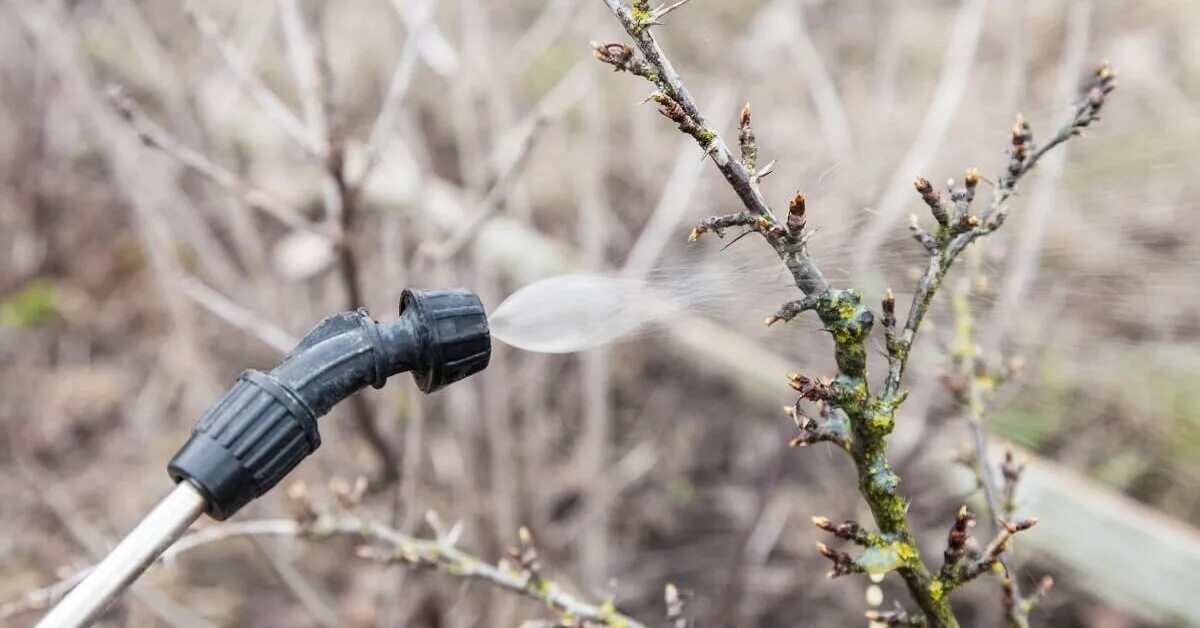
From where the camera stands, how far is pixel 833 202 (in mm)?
1947

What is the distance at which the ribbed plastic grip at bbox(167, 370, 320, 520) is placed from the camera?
84cm

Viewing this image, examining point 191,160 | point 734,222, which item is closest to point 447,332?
point 734,222

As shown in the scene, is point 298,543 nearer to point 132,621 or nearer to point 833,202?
point 132,621

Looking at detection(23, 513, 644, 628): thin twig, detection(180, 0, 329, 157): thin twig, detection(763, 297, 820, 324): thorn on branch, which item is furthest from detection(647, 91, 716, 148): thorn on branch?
detection(180, 0, 329, 157): thin twig

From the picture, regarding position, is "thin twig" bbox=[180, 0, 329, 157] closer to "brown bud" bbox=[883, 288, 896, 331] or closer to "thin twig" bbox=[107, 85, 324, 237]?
"thin twig" bbox=[107, 85, 324, 237]

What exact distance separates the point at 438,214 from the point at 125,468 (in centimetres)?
144

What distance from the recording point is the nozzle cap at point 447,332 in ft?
3.04

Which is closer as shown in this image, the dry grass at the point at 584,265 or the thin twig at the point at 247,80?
the thin twig at the point at 247,80

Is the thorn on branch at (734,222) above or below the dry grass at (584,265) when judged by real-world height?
below

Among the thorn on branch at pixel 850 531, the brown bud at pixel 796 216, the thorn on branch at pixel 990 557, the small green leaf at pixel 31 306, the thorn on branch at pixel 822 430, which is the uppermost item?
the small green leaf at pixel 31 306

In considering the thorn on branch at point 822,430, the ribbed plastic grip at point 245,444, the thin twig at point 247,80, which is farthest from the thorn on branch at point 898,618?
the thin twig at point 247,80

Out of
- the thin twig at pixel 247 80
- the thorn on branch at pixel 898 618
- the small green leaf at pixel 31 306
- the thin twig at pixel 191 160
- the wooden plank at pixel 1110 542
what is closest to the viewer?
the thorn on branch at pixel 898 618

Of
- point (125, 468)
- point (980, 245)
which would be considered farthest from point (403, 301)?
point (125, 468)

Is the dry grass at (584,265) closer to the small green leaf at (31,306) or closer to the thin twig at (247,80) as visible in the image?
the small green leaf at (31,306)
